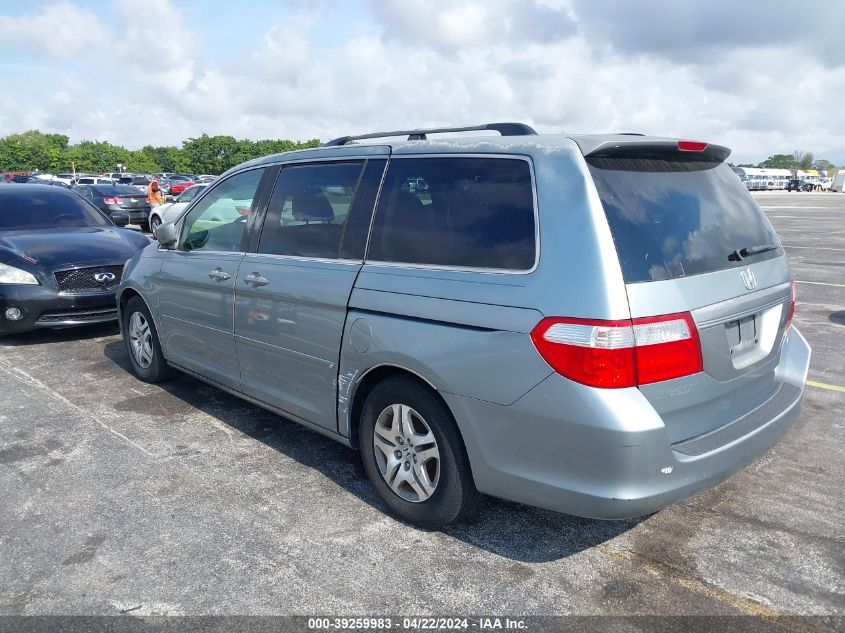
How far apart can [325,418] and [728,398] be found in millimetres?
2006

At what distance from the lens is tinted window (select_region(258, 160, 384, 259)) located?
3.71 meters

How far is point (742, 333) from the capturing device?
10.1 ft

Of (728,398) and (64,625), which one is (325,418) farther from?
(728,398)

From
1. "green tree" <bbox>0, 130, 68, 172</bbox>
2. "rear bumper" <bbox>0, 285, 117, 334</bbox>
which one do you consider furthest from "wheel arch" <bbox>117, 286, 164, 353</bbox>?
"green tree" <bbox>0, 130, 68, 172</bbox>

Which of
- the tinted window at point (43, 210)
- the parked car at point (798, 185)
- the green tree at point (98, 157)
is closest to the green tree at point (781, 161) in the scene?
the parked car at point (798, 185)

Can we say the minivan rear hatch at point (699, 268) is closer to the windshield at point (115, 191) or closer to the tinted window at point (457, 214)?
the tinted window at point (457, 214)

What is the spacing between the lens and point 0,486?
3891 millimetres

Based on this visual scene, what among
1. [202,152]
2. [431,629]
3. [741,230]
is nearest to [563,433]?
[431,629]

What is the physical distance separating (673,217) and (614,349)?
771 millimetres

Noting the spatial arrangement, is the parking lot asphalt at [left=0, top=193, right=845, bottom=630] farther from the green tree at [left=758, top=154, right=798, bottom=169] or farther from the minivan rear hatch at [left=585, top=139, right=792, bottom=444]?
the green tree at [left=758, top=154, right=798, bottom=169]

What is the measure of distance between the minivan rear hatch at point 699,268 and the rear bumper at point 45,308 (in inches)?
227

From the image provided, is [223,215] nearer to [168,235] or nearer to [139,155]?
[168,235]

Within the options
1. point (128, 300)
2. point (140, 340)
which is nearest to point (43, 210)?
point (128, 300)

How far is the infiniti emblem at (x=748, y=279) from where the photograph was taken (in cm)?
316
